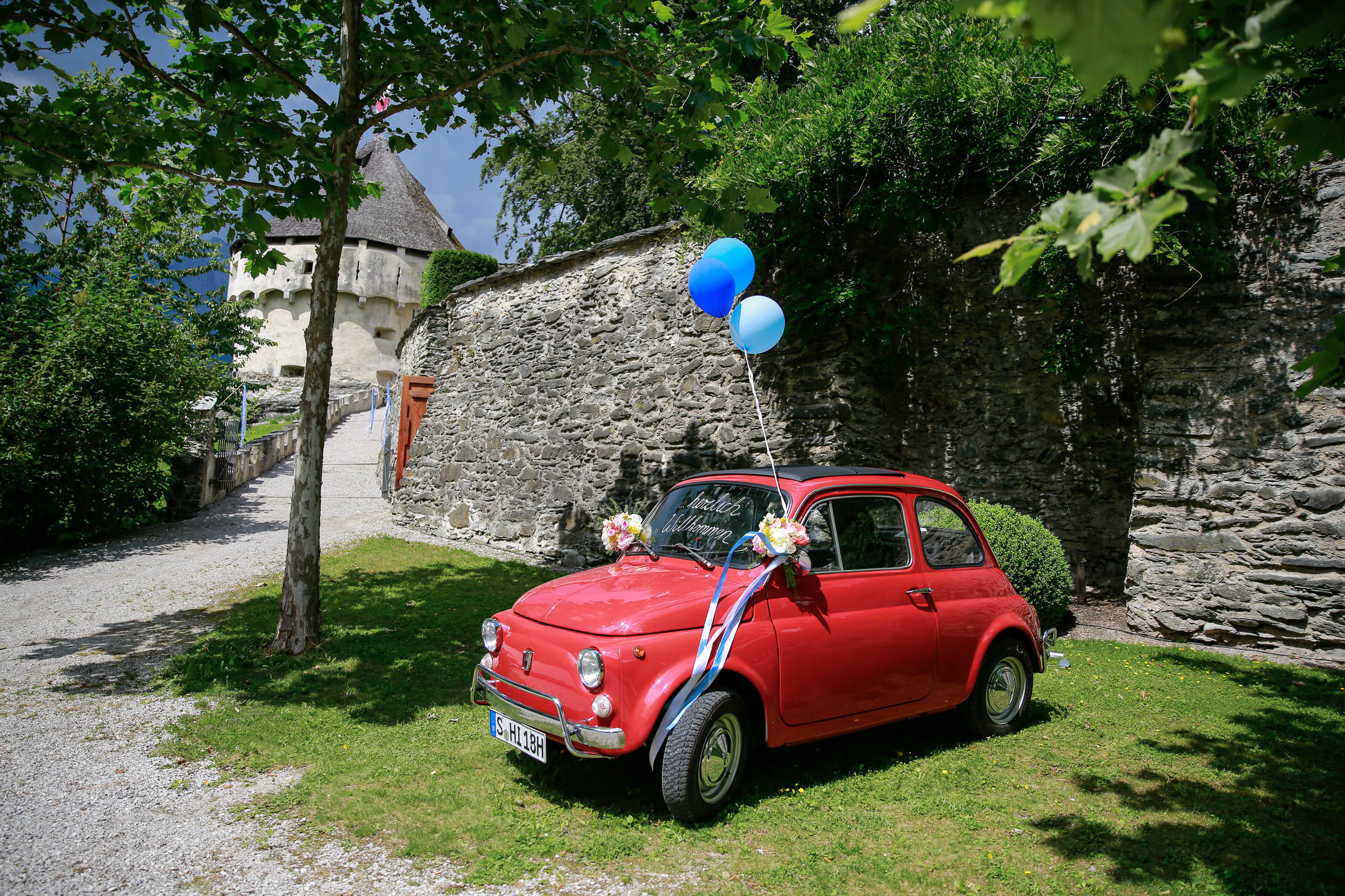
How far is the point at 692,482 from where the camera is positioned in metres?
4.73

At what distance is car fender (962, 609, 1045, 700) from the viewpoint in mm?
4430

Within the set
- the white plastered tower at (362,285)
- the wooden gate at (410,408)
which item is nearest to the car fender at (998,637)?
the wooden gate at (410,408)

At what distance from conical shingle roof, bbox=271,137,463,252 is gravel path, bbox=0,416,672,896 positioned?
29831 mm

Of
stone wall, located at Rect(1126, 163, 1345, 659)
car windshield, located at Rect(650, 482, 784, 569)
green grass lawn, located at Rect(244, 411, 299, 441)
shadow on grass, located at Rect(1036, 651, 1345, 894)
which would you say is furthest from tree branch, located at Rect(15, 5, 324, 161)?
green grass lawn, located at Rect(244, 411, 299, 441)

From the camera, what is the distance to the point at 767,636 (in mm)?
3676

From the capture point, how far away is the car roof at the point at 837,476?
4309mm

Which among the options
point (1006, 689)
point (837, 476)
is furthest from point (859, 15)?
point (1006, 689)

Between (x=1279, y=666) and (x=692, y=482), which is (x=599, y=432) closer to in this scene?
(x=692, y=482)

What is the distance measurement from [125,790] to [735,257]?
5.24 meters

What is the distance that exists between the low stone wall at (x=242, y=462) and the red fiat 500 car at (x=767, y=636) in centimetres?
770

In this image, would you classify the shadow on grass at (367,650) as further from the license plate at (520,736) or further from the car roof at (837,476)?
the car roof at (837,476)

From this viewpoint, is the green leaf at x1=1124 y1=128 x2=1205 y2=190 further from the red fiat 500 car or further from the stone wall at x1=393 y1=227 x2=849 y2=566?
the stone wall at x1=393 y1=227 x2=849 y2=566

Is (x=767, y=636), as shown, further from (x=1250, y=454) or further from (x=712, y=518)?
(x=1250, y=454)

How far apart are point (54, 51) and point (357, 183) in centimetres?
241
